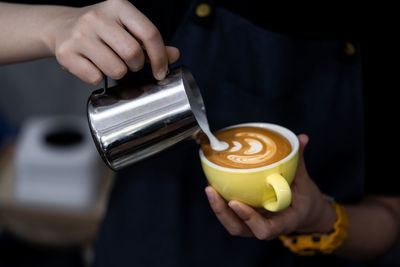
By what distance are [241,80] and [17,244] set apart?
1.81 m

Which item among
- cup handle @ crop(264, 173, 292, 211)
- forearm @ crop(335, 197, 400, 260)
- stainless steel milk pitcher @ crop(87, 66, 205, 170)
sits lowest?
forearm @ crop(335, 197, 400, 260)

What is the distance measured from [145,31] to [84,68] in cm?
11

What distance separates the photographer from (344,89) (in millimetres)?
927

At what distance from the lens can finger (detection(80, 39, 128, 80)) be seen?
2.04ft

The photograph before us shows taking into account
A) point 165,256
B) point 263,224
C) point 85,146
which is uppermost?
point 263,224

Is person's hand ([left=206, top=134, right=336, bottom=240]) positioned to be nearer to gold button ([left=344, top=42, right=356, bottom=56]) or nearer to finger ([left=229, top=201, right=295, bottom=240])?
finger ([left=229, top=201, right=295, bottom=240])

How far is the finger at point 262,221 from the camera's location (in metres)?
0.68

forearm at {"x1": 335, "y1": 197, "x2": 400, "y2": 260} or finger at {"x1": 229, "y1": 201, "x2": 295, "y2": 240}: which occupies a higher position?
finger at {"x1": 229, "y1": 201, "x2": 295, "y2": 240}

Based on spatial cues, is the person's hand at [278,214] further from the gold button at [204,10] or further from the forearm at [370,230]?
the gold button at [204,10]

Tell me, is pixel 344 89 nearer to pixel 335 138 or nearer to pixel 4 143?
pixel 335 138

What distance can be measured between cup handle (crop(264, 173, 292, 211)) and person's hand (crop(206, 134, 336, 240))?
6 centimetres

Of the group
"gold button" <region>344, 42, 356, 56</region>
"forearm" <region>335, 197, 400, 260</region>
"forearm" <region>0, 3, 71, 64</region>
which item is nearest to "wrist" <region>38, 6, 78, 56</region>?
"forearm" <region>0, 3, 71, 64</region>

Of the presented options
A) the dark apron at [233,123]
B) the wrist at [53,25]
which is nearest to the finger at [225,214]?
the dark apron at [233,123]

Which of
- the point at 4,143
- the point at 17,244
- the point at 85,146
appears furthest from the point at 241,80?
the point at 17,244
